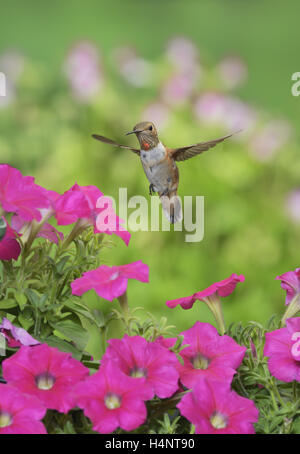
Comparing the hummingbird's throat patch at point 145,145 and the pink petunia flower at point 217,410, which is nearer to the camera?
the pink petunia flower at point 217,410

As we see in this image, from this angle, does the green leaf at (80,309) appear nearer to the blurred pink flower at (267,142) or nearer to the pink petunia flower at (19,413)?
the pink petunia flower at (19,413)

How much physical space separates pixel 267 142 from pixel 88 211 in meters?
2.20

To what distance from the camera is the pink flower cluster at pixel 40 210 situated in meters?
0.74

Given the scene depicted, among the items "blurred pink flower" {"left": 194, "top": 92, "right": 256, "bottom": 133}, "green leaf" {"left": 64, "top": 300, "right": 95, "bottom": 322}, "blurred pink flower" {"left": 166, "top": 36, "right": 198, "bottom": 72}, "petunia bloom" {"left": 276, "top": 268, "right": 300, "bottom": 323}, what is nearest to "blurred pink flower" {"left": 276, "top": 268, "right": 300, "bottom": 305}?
"petunia bloom" {"left": 276, "top": 268, "right": 300, "bottom": 323}

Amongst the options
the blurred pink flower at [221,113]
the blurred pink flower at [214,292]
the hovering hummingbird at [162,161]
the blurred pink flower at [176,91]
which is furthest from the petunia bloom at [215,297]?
the blurred pink flower at [176,91]

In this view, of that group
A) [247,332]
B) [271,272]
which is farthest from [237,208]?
[247,332]

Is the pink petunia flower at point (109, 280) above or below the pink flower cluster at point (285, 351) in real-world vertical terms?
above

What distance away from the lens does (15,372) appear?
69 centimetres

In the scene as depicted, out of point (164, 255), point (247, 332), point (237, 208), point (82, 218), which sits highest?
point (237, 208)

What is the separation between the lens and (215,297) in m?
0.82

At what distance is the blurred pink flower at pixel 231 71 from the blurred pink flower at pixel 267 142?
42cm

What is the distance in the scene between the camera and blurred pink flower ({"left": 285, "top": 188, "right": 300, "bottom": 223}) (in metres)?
2.66

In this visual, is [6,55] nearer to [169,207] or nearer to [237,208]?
[237,208]
